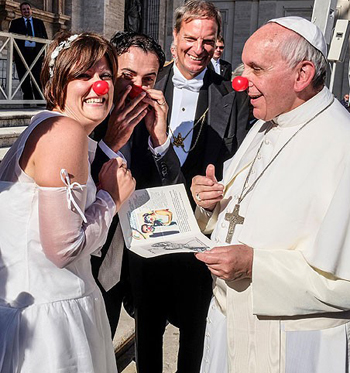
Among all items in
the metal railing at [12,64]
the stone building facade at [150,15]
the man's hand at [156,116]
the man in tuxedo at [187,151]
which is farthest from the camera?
the stone building facade at [150,15]

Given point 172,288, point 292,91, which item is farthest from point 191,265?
point 292,91

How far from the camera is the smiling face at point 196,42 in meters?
2.71

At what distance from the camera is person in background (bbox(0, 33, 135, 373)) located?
167 centimetres

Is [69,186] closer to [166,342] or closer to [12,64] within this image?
[166,342]

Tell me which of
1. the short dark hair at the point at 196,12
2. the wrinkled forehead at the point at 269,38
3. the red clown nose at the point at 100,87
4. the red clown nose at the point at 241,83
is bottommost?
the red clown nose at the point at 100,87

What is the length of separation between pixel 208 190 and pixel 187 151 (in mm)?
746

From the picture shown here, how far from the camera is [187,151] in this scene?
282cm

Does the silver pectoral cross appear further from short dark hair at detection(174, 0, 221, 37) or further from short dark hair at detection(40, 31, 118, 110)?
short dark hair at detection(174, 0, 221, 37)

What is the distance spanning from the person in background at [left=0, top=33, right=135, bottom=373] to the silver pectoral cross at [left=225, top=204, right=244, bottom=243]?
464 millimetres

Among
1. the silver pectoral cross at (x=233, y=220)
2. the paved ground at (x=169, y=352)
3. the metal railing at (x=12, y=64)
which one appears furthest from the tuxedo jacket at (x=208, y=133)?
the metal railing at (x=12, y=64)

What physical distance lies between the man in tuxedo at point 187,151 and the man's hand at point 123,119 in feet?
1.03

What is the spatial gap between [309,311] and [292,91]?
768mm

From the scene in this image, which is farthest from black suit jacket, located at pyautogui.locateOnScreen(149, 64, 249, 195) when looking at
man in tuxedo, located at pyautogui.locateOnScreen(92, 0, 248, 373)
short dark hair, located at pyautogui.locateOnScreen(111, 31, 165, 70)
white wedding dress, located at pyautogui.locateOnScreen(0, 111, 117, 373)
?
white wedding dress, located at pyautogui.locateOnScreen(0, 111, 117, 373)

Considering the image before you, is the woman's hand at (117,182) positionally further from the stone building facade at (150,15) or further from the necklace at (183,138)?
the stone building facade at (150,15)
